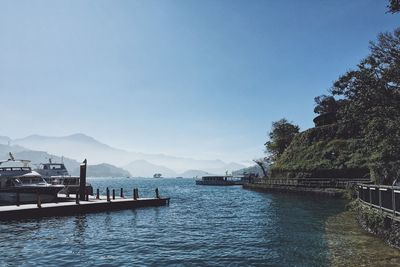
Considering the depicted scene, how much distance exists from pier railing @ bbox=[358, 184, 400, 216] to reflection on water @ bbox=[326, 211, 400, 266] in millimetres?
1759

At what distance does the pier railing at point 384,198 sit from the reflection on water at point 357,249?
176 cm

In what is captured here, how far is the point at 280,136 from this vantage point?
116500 mm

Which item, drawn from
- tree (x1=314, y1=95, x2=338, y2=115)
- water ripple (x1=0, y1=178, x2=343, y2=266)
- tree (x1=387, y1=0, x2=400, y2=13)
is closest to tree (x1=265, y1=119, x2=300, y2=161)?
tree (x1=314, y1=95, x2=338, y2=115)

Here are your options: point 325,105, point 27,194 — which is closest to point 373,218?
point 27,194

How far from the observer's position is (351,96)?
33719mm

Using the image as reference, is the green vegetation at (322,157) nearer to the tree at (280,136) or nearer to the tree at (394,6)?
the tree at (280,136)

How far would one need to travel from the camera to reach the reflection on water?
573 inches

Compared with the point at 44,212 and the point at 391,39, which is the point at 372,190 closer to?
the point at 391,39

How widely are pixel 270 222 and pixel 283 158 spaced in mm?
64652

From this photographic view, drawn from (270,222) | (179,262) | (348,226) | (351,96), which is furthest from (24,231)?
(351,96)

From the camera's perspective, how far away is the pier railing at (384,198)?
1625 cm

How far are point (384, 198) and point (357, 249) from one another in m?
3.53

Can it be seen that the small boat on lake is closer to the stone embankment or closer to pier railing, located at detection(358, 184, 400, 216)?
the stone embankment

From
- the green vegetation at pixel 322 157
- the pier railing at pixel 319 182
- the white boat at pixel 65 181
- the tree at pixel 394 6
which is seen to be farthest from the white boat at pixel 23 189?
the green vegetation at pixel 322 157
